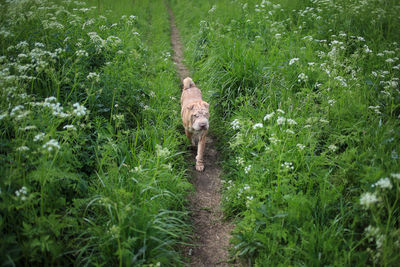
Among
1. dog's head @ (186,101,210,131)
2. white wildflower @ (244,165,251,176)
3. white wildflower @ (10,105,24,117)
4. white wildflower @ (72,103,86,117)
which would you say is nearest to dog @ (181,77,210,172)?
dog's head @ (186,101,210,131)

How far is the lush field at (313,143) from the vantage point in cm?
282

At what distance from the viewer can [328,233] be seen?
9.45ft

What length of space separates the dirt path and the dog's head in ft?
2.69

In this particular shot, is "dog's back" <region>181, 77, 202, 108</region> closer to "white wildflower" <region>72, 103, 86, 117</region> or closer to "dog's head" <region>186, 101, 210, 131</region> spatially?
"dog's head" <region>186, 101, 210, 131</region>

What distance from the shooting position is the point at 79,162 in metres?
3.36

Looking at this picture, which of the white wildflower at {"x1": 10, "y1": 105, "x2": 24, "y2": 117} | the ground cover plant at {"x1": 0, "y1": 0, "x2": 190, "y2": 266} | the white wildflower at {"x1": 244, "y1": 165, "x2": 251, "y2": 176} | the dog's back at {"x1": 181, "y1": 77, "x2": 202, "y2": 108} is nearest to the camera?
the ground cover plant at {"x1": 0, "y1": 0, "x2": 190, "y2": 266}

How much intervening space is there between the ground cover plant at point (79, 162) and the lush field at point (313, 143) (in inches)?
40.3

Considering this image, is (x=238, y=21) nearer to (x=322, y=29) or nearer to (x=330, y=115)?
(x=322, y=29)

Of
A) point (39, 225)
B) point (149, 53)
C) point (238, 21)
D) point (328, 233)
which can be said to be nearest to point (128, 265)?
point (39, 225)

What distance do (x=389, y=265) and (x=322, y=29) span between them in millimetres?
5784

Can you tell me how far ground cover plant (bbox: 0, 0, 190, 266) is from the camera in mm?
2598

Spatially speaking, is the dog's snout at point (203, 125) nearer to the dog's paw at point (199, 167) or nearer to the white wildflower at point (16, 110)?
the dog's paw at point (199, 167)

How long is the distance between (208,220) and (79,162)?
1.92 m

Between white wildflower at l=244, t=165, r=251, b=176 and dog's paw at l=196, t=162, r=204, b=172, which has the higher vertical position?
white wildflower at l=244, t=165, r=251, b=176
